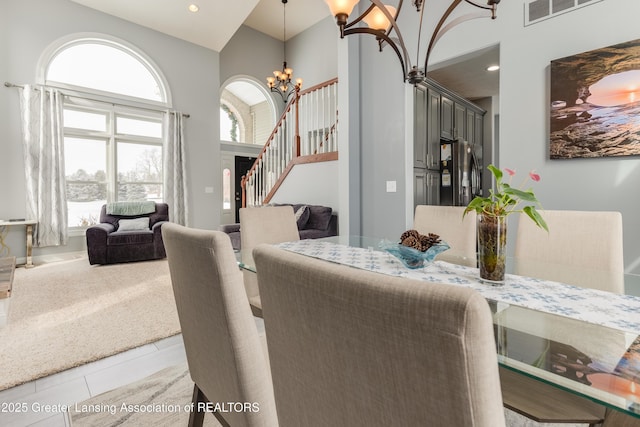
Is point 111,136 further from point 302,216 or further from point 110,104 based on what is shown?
point 302,216

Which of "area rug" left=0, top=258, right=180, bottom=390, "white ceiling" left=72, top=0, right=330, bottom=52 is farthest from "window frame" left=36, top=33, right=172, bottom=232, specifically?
"area rug" left=0, top=258, right=180, bottom=390

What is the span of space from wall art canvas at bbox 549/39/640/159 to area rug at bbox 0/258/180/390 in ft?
10.6

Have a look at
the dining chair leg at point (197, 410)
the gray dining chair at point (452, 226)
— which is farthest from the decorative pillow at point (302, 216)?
the dining chair leg at point (197, 410)

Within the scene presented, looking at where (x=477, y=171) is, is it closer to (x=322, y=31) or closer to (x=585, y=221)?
(x=585, y=221)

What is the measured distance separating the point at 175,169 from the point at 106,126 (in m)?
1.25

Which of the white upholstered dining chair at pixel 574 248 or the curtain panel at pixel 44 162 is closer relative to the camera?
the white upholstered dining chair at pixel 574 248

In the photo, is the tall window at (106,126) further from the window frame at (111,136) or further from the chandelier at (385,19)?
the chandelier at (385,19)

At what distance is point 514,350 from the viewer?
2.41 ft

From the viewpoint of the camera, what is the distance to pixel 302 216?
421cm

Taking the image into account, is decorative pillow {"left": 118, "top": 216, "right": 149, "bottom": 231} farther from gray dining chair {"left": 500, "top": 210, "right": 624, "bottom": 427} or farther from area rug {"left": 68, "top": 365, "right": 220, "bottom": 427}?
gray dining chair {"left": 500, "top": 210, "right": 624, "bottom": 427}

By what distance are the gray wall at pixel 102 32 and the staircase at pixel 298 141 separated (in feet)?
3.33

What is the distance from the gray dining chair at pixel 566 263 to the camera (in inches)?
34.2

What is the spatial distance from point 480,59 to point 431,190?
187cm

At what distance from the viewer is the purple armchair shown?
4.27m
